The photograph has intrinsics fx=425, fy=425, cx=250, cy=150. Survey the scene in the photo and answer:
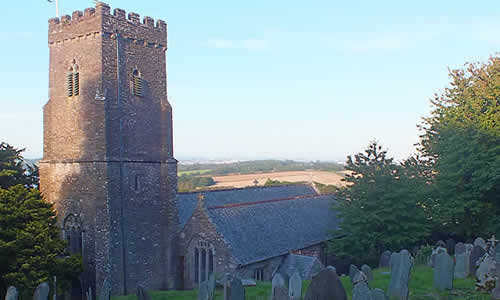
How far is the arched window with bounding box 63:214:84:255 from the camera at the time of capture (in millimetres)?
21516

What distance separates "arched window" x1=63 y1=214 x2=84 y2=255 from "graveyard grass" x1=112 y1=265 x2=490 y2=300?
12.6 ft

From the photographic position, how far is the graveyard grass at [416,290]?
43.3ft

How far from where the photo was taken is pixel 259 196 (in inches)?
1246

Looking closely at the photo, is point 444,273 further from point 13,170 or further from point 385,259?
point 13,170

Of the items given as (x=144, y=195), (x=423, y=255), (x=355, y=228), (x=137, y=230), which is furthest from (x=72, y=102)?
(x=423, y=255)

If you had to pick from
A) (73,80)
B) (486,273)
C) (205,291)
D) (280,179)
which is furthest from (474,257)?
(280,179)

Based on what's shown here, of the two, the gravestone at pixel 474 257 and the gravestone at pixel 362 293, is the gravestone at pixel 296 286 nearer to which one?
the gravestone at pixel 362 293

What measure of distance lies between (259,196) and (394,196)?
11246 mm

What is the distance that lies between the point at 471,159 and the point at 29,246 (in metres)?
22.7

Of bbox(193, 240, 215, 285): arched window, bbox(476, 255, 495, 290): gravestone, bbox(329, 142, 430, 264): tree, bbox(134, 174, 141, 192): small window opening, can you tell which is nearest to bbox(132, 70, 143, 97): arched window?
bbox(134, 174, 141, 192): small window opening

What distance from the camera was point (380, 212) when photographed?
23125mm

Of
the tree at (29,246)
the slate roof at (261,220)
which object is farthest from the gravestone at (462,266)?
the tree at (29,246)

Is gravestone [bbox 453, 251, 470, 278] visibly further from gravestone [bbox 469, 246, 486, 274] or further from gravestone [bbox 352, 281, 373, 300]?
gravestone [bbox 352, 281, 373, 300]

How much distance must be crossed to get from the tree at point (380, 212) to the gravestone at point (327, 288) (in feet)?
45.4
